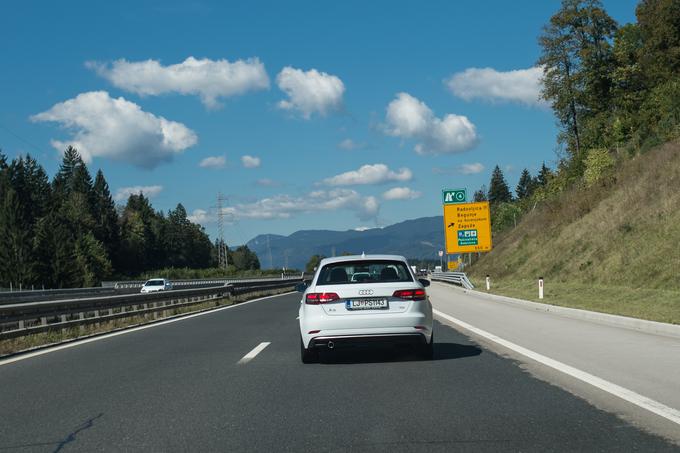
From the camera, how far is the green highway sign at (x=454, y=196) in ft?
161

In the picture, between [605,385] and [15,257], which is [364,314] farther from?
[15,257]

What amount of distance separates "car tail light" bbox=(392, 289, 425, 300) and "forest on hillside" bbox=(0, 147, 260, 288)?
77.8 m

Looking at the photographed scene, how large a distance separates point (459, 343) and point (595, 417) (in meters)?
6.37

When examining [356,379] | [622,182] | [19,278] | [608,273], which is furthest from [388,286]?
[19,278]

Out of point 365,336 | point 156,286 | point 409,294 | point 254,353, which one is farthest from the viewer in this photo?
point 156,286

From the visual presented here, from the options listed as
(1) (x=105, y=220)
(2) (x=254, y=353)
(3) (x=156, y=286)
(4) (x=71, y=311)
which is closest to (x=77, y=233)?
(1) (x=105, y=220)

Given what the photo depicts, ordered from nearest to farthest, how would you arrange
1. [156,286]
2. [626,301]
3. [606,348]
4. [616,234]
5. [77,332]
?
A: [606,348], [77,332], [626,301], [616,234], [156,286]

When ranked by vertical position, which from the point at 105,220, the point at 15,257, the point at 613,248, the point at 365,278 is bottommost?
the point at 365,278

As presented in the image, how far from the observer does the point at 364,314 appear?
9602 mm

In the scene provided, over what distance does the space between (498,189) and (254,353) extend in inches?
6311

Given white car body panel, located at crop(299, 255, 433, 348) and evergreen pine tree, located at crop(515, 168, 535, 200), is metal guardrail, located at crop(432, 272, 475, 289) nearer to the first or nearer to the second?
white car body panel, located at crop(299, 255, 433, 348)

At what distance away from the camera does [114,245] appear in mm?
128375

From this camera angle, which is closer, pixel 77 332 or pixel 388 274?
pixel 388 274

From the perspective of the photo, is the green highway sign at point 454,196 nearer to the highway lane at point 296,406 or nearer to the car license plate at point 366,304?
the highway lane at point 296,406
